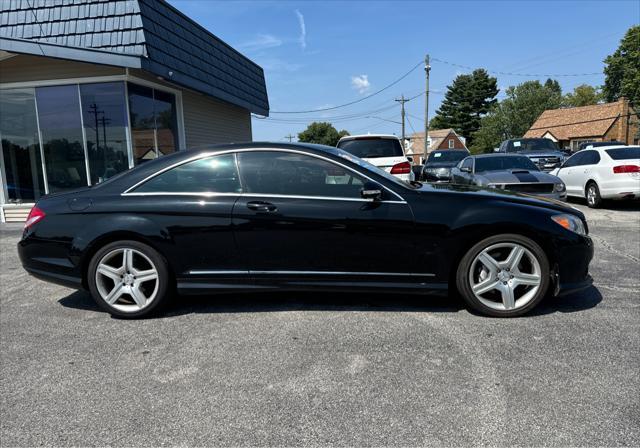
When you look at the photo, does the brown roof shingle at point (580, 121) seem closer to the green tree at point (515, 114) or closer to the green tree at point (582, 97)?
the green tree at point (515, 114)

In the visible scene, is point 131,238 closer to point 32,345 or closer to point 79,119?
point 32,345

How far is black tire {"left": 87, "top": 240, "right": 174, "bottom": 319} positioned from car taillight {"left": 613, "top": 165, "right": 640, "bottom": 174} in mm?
9664

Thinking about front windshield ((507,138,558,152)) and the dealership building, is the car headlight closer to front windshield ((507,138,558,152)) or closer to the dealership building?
the dealership building

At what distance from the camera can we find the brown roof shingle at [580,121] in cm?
4478

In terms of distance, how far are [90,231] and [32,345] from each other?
100 cm

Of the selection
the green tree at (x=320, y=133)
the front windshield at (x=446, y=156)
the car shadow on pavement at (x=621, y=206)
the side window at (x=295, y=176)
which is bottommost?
the car shadow on pavement at (x=621, y=206)

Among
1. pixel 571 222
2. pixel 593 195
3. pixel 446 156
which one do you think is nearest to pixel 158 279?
pixel 571 222

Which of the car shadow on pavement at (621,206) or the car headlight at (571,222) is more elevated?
the car headlight at (571,222)

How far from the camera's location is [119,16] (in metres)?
8.56

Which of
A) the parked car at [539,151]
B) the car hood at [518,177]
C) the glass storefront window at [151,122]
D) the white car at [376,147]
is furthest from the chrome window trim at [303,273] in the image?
the parked car at [539,151]

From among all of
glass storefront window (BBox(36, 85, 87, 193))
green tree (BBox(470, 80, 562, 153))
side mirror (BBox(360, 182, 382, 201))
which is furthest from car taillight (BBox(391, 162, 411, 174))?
green tree (BBox(470, 80, 562, 153))

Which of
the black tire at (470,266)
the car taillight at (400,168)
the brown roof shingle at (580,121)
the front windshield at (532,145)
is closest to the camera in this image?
the black tire at (470,266)

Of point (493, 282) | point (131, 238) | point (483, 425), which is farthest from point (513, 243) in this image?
point (131, 238)

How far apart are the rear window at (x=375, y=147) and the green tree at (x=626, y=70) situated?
52085 millimetres
